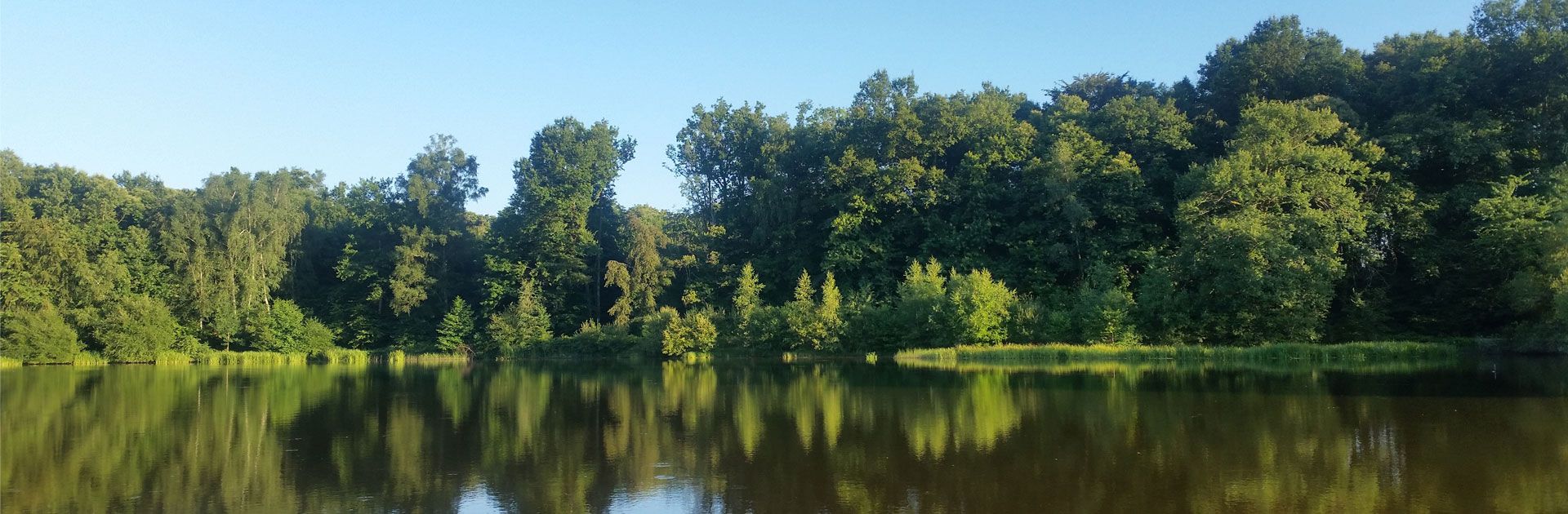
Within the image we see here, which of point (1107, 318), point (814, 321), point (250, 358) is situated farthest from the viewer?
point (250, 358)

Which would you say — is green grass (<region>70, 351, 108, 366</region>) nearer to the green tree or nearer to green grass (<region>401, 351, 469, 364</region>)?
green grass (<region>401, 351, 469, 364</region>)

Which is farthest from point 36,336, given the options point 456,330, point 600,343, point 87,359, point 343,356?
point 600,343

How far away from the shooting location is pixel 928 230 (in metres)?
53.0

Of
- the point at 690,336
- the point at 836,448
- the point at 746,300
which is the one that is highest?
the point at 746,300

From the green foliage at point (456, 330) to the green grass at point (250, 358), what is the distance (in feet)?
25.1

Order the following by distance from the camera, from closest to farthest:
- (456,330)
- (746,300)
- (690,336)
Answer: (690,336) → (746,300) → (456,330)

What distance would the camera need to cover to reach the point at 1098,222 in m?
49.7

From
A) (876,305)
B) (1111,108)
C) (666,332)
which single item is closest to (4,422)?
(666,332)

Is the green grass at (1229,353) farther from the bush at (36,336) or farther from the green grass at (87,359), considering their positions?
the bush at (36,336)

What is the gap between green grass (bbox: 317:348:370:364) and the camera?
52.9 metres

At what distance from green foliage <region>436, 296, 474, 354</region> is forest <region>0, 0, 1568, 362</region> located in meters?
0.21

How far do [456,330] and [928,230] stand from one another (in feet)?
96.4

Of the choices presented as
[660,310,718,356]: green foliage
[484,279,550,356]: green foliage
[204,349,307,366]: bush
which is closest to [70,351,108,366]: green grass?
[204,349,307,366]: bush

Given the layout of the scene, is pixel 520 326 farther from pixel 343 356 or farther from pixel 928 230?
pixel 928 230
